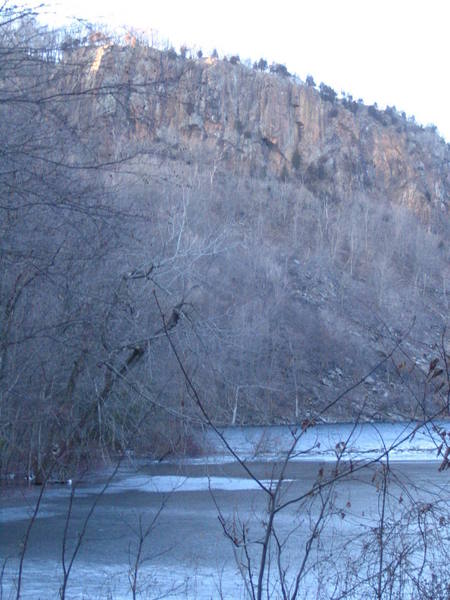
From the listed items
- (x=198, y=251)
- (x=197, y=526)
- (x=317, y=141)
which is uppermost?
(x=317, y=141)

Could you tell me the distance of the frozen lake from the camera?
6.80 metres

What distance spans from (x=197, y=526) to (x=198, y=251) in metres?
7.56

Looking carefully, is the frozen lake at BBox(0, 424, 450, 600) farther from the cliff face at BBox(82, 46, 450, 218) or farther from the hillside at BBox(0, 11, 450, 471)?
the cliff face at BBox(82, 46, 450, 218)

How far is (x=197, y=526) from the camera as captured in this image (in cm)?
1198

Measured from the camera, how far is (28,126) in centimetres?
736

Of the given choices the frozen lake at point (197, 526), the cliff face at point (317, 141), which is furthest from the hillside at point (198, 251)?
the frozen lake at point (197, 526)

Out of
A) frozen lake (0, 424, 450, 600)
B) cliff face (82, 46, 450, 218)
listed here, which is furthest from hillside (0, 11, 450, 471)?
frozen lake (0, 424, 450, 600)

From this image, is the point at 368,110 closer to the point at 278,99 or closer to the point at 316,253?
the point at 278,99

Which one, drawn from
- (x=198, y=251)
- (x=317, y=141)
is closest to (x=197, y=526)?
(x=198, y=251)

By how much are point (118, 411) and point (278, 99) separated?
307 ft

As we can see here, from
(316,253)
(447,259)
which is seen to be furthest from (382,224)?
(316,253)

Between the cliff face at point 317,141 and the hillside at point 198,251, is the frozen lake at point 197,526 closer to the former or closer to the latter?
the hillside at point 198,251

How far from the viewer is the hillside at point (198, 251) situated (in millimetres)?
7121

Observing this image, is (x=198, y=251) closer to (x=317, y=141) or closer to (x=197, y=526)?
(x=197, y=526)
